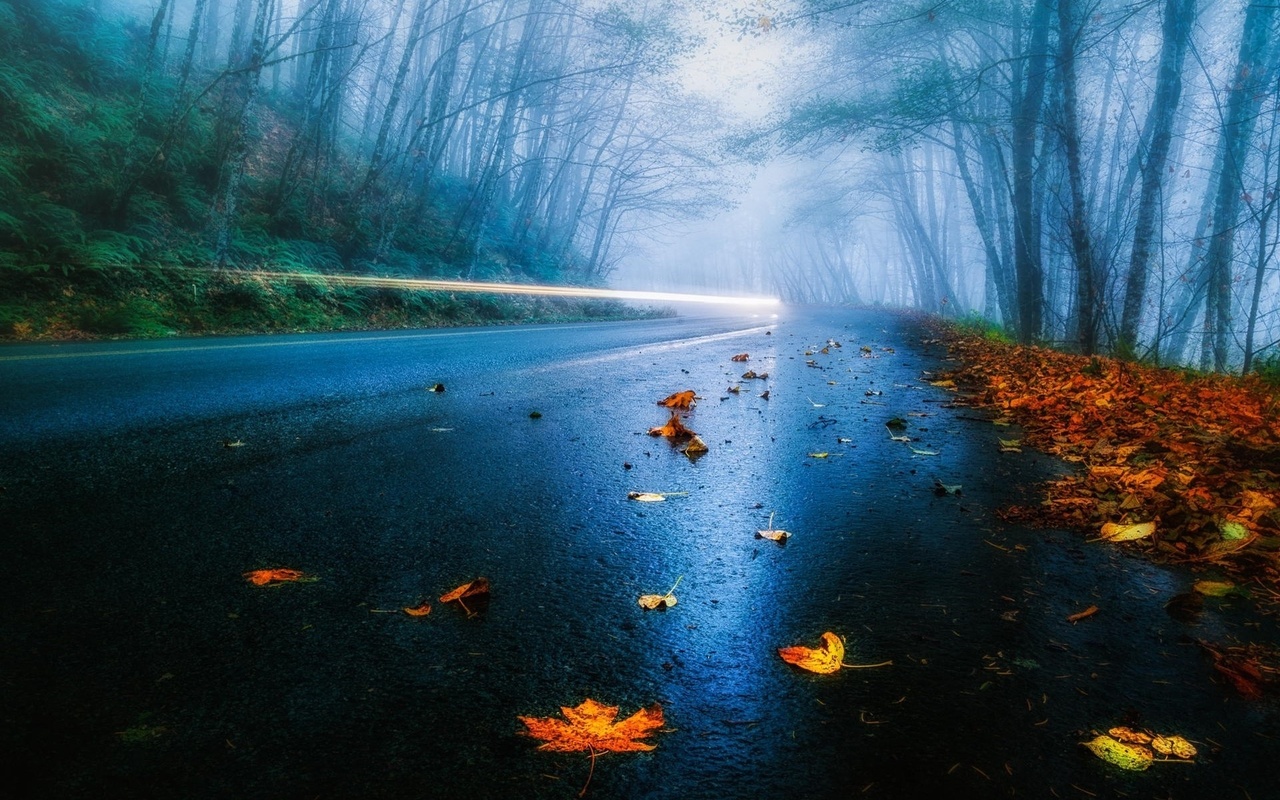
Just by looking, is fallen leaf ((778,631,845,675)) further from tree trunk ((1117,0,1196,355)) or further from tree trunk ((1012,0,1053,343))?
tree trunk ((1012,0,1053,343))

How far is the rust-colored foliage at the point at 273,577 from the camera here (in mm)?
1853

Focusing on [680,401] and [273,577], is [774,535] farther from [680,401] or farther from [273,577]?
[680,401]

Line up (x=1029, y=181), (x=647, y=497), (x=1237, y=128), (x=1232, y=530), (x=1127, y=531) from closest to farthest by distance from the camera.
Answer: (x=1232, y=530), (x=1127, y=531), (x=647, y=497), (x=1029, y=181), (x=1237, y=128)

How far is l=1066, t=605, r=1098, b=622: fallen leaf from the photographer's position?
1817 millimetres

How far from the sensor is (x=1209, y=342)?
13.9 metres

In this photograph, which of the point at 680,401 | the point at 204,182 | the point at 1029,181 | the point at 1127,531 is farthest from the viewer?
the point at 204,182

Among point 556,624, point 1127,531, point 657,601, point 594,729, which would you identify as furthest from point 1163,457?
point 594,729

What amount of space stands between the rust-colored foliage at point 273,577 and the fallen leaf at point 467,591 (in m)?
0.46

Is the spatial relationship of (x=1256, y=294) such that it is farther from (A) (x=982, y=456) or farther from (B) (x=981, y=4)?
(A) (x=982, y=456)

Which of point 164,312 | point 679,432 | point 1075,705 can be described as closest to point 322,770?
point 1075,705

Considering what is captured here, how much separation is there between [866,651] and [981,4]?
616 inches

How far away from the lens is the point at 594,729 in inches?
51.5

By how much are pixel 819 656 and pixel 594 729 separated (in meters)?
0.62

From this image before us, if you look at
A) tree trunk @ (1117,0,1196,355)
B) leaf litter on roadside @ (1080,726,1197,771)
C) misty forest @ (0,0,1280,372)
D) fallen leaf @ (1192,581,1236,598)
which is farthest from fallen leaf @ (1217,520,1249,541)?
tree trunk @ (1117,0,1196,355)
